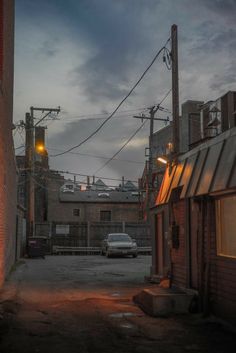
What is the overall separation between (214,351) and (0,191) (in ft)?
24.2

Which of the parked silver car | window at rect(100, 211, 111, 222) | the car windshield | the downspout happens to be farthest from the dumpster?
the downspout

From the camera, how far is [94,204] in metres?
57.8

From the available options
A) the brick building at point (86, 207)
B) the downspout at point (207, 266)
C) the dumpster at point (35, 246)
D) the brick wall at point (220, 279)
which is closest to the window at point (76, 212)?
the brick building at point (86, 207)

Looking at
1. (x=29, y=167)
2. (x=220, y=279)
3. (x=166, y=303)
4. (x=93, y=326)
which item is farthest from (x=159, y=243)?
(x=29, y=167)

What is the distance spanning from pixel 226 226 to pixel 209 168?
1263 mm

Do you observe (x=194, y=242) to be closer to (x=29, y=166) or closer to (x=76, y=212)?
(x=29, y=166)

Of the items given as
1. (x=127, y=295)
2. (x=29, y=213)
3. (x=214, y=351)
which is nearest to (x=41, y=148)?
(x=29, y=213)

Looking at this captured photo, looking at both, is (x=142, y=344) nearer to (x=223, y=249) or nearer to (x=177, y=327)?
(x=177, y=327)

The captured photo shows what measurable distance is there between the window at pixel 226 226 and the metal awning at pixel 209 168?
1.46ft

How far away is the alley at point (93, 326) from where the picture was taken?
8.30m

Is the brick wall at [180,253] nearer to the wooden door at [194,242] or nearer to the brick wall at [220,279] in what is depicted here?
the wooden door at [194,242]

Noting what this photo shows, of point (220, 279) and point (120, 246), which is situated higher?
point (120, 246)

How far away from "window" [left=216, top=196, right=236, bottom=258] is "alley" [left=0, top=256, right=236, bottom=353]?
1.45 m

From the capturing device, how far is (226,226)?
422 inches
